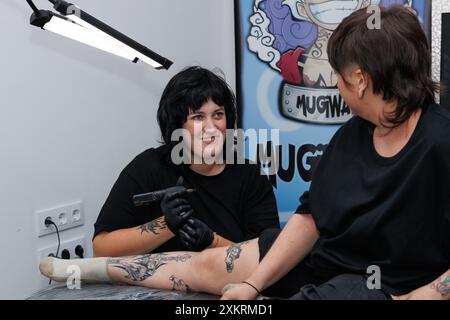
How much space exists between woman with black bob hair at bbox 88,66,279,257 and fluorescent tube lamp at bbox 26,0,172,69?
211mm

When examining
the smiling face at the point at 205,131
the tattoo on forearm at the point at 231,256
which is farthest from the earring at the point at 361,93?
the smiling face at the point at 205,131

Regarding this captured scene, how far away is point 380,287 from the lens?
107cm

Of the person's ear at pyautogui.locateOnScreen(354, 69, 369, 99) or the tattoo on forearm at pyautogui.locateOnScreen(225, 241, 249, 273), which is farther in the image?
the tattoo on forearm at pyautogui.locateOnScreen(225, 241, 249, 273)

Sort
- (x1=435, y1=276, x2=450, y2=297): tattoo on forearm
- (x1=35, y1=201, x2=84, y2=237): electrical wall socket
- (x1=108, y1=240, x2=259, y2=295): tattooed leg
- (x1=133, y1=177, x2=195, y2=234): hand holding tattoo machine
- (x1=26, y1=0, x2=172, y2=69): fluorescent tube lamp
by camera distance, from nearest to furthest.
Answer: (x1=435, y1=276, x2=450, y2=297): tattoo on forearm, (x1=26, y1=0, x2=172, y2=69): fluorescent tube lamp, (x1=108, y1=240, x2=259, y2=295): tattooed leg, (x1=133, y1=177, x2=195, y2=234): hand holding tattoo machine, (x1=35, y1=201, x2=84, y2=237): electrical wall socket

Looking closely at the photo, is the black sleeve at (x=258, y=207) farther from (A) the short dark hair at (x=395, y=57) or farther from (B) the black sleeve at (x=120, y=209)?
(A) the short dark hair at (x=395, y=57)

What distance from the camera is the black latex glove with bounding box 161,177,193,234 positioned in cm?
143

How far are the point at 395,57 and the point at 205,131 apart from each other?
720 millimetres

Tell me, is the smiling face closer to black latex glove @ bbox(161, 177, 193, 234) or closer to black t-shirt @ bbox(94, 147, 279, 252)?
black t-shirt @ bbox(94, 147, 279, 252)

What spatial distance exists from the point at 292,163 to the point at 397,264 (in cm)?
145

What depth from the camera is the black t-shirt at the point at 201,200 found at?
1.61 meters

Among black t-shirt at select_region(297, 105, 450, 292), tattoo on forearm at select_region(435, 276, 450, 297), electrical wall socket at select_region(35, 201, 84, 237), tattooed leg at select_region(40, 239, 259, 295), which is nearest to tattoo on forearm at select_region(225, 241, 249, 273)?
tattooed leg at select_region(40, 239, 259, 295)

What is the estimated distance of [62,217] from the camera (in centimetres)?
185

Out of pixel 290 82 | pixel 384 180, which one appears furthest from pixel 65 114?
pixel 384 180

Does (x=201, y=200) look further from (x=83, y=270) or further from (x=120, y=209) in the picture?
(x=83, y=270)
